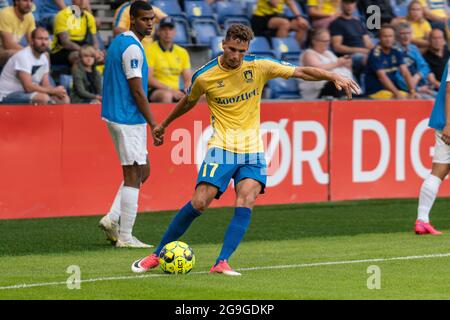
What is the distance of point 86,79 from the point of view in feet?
49.3

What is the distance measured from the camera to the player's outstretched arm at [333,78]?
9141 millimetres

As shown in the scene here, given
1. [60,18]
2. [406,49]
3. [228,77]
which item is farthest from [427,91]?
[228,77]

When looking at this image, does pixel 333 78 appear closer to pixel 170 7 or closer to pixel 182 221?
pixel 182 221

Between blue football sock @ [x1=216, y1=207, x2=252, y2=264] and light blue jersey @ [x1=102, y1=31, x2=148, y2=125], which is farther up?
light blue jersey @ [x1=102, y1=31, x2=148, y2=125]

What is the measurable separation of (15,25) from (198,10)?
4.13 m

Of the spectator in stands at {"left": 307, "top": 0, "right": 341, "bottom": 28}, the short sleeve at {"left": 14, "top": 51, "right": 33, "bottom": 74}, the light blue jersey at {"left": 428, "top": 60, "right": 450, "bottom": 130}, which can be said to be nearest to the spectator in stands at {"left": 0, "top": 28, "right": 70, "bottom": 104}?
the short sleeve at {"left": 14, "top": 51, "right": 33, "bottom": 74}

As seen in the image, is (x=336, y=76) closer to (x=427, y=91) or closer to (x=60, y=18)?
(x=60, y=18)

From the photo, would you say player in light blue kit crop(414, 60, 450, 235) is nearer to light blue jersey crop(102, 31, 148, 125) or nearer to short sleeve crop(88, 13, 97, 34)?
light blue jersey crop(102, 31, 148, 125)

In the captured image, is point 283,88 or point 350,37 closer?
point 283,88

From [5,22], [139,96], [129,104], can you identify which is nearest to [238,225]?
[139,96]

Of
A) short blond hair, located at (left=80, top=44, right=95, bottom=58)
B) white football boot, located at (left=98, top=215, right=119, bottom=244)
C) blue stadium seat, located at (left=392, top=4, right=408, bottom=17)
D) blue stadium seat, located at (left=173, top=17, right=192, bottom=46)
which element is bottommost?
white football boot, located at (left=98, top=215, right=119, bottom=244)

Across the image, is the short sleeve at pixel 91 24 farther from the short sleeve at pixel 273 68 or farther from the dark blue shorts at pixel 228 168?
the dark blue shorts at pixel 228 168

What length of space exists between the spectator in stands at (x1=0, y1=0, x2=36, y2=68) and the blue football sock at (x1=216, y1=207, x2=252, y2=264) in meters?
6.80

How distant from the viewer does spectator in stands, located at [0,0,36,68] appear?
50.4 feet
